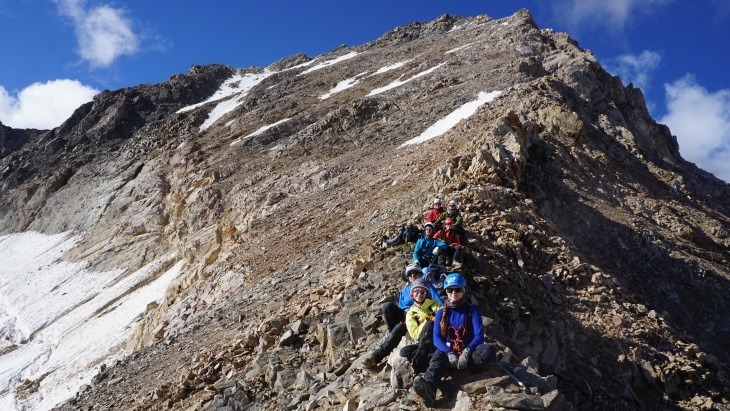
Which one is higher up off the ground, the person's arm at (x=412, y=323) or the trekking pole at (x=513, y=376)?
the person's arm at (x=412, y=323)

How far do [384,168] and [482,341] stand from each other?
1741 cm

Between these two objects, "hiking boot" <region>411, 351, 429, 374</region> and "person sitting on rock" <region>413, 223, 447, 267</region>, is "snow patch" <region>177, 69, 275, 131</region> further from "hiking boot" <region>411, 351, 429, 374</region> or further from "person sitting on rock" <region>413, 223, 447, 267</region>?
"hiking boot" <region>411, 351, 429, 374</region>

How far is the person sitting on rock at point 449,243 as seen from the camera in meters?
10.4

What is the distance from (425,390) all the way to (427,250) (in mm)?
4178

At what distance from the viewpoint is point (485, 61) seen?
39062mm

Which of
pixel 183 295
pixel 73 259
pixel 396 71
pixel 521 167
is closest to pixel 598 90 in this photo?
pixel 396 71

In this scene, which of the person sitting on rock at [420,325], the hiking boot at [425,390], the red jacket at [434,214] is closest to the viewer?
the hiking boot at [425,390]

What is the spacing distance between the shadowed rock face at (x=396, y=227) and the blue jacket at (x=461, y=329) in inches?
18.9

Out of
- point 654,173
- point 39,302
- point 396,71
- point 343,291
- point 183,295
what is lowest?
point 39,302

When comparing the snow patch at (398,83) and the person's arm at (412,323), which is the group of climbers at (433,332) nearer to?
the person's arm at (412,323)

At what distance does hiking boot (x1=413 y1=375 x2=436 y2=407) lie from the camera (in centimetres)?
655

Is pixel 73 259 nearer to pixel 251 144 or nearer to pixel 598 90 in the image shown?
pixel 251 144

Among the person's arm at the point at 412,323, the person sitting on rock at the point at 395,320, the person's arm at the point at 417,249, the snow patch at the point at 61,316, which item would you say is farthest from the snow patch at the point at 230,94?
the person's arm at the point at 412,323

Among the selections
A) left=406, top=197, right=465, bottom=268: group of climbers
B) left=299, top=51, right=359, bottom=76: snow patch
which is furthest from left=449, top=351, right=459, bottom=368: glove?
left=299, top=51, right=359, bottom=76: snow patch
